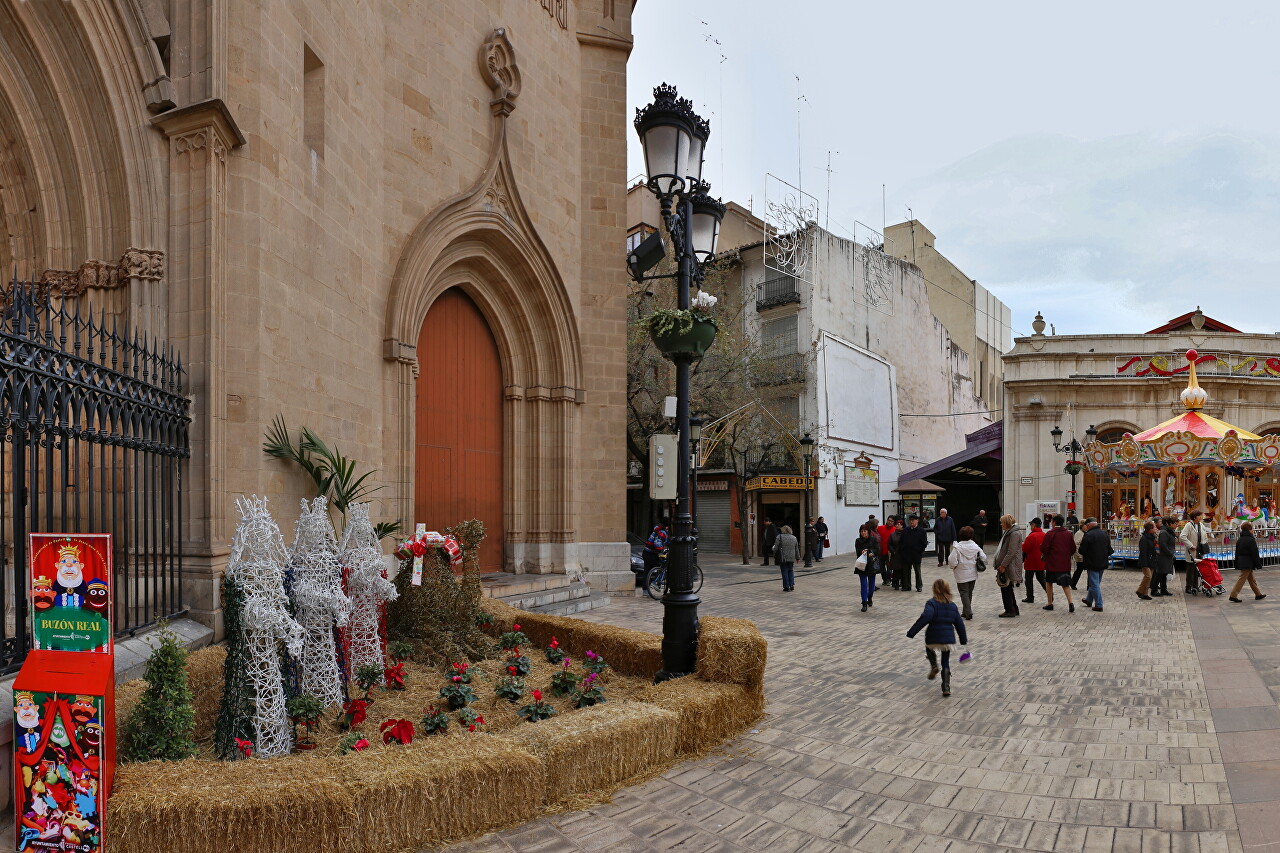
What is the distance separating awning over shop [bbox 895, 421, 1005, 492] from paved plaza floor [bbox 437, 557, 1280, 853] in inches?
810

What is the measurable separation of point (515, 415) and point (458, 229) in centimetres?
354

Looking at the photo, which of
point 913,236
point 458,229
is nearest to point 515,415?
point 458,229

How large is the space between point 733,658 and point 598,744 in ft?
5.70

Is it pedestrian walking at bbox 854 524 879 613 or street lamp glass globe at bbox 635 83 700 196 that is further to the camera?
pedestrian walking at bbox 854 524 879 613

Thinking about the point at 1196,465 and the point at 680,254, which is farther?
the point at 1196,465

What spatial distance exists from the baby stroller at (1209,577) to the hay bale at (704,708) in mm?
12381

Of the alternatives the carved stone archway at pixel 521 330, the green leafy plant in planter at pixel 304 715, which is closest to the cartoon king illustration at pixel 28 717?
the green leafy plant in planter at pixel 304 715

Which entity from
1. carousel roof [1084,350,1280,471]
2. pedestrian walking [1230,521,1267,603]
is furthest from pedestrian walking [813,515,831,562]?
pedestrian walking [1230,521,1267,603]

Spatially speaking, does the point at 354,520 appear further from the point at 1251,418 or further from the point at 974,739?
the point at 1251,418

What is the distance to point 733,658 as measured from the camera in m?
6.50

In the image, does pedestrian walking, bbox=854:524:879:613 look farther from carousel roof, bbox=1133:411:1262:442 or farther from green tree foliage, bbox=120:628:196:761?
carousel roof, bbox=1133:411:1262:442

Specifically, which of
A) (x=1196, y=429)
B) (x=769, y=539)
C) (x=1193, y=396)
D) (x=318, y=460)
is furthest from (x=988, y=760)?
(x=1193, y=396)

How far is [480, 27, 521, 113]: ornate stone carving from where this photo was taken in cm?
1329

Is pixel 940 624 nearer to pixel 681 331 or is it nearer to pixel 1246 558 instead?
pixel 681 331
